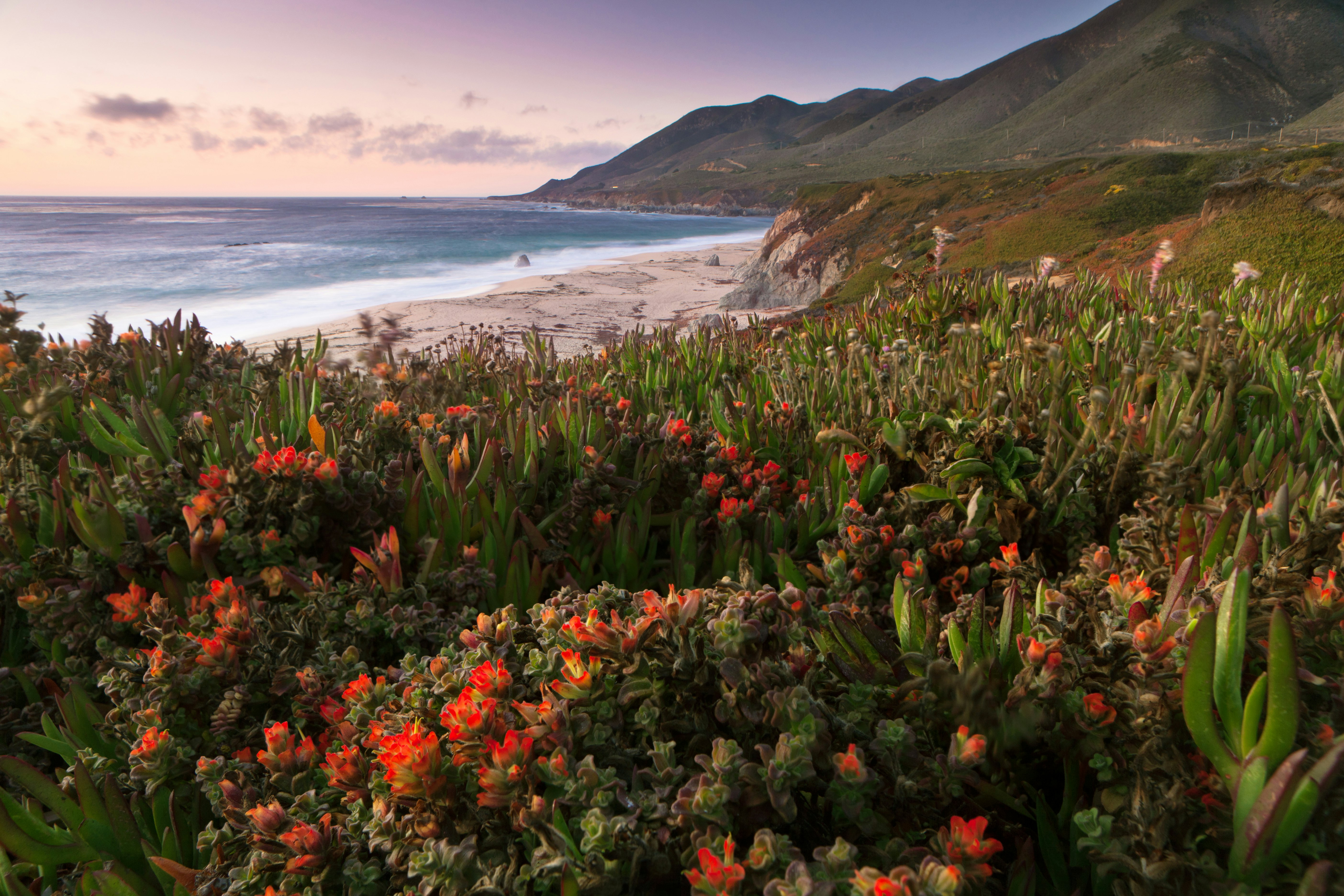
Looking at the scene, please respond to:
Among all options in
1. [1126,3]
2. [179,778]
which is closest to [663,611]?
[179,778]

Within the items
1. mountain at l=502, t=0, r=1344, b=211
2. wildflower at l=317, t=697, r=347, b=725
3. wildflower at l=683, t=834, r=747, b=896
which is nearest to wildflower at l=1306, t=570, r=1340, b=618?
wildflower at l=683, t=834, r=747, b=896

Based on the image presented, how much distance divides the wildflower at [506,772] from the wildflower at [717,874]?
26cm

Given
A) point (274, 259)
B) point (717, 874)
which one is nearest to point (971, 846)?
point (717, 874)

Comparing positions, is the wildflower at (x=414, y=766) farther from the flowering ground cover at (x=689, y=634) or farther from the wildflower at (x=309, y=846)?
the wildflower at (x=309, y=846)

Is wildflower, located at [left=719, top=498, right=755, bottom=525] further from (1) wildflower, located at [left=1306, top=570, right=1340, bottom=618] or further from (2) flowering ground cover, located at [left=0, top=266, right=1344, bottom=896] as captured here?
(1) wildflower, located at [left=1306, top=570, right=1340, bottom=618]

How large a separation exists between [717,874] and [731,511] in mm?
1360

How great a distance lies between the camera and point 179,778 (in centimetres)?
138

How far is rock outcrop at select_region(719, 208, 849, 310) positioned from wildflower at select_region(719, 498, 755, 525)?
17.2 meters

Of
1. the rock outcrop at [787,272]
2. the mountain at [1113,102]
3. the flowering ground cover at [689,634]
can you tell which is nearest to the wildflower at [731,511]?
the flowering ground cover at [689,634]

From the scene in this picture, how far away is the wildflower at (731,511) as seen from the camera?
210 cm

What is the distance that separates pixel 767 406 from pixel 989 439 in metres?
0.96

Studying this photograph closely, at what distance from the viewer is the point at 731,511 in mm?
2107

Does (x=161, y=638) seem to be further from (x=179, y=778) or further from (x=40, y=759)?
(x=40, y=759)

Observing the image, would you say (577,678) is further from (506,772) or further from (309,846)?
(309,846)
